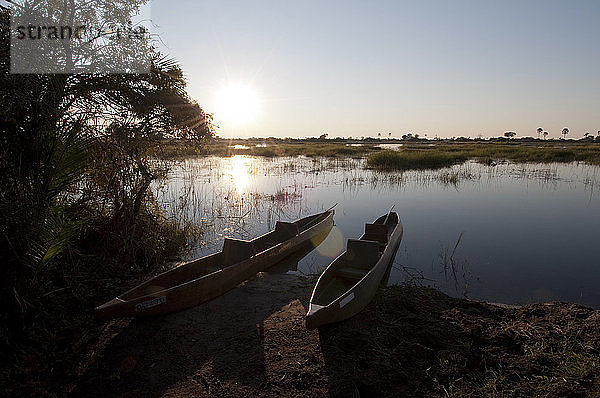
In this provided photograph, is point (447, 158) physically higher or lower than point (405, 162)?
higher

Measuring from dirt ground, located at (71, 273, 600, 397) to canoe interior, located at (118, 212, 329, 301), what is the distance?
1.77 ft

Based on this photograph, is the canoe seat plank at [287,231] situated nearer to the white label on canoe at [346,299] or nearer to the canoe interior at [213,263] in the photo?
the canoe interior at [213,263]

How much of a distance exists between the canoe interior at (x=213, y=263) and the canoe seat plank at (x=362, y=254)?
1.98 m

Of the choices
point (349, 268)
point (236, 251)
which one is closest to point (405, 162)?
point (349, 268)

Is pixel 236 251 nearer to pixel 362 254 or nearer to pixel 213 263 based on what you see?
pixel 213 263

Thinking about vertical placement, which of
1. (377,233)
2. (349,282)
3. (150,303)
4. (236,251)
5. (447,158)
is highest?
(447,158)

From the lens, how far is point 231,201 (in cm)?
1480

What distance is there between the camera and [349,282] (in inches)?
262

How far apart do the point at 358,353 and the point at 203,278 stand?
2.82 meters

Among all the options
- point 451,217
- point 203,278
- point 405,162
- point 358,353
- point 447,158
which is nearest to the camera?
point 358,353

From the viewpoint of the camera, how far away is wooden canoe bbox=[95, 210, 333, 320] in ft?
16.5

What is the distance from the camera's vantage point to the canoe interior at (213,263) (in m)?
5.61

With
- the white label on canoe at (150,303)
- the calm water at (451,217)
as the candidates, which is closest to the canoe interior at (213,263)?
the white label on canoe at (150,303)

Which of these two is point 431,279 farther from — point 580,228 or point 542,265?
point 580,228
